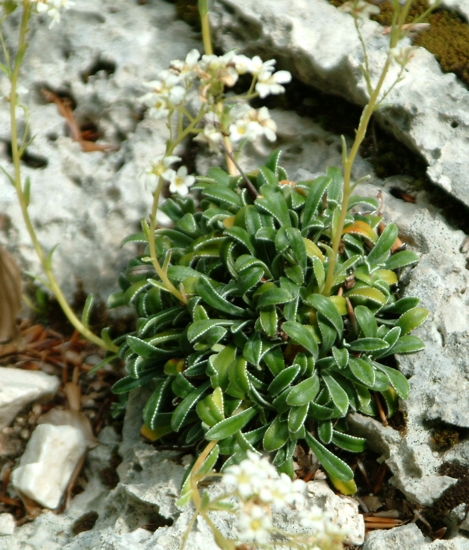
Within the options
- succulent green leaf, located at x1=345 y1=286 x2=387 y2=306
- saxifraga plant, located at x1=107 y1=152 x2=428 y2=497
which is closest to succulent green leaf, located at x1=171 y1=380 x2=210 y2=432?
saxifraga plant, located at x1=107 y1=152 x2=428 y2=497

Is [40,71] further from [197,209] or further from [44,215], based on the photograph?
[197,209]

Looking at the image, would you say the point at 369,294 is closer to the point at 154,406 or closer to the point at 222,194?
the point at 222,194

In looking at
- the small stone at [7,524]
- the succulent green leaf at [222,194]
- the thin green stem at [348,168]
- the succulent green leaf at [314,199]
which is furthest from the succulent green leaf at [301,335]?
the small stone at [7,524]

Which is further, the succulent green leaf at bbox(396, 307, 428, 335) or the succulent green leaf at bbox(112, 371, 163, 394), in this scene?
the succulent green leaf at bbox(112, 371, 163, 394)

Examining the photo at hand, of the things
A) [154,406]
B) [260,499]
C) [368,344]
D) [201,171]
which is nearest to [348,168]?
[368,344]

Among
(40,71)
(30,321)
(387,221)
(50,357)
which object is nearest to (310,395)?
(387,221)

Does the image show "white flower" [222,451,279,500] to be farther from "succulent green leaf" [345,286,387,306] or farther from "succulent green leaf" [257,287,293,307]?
"succulent green leaf" [345,286,387,306]
